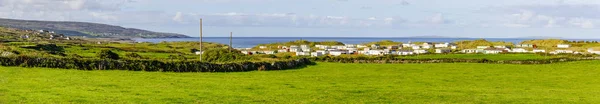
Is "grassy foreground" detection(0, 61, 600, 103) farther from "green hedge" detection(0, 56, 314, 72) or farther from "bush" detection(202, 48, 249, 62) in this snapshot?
"bush" detection(202, 48, 249, 62)

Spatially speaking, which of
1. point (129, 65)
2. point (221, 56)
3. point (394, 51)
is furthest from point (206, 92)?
point (394, 51)

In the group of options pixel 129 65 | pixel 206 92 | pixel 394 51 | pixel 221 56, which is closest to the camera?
pixel 206 92

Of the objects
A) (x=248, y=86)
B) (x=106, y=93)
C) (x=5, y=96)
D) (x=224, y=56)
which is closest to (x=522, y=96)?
(x=248, y=86)

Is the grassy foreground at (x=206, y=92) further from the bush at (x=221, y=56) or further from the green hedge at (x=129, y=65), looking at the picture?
the bush at (x=221, y=56)

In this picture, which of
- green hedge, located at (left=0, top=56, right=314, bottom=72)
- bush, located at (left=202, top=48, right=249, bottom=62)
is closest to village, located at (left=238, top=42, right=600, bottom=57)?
bush, located at (left=202, top=48, right=249, bottom=62)

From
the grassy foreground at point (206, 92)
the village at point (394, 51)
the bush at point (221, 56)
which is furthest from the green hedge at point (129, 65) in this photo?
the village at point (394, 51)

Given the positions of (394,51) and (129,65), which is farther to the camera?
(394,51)

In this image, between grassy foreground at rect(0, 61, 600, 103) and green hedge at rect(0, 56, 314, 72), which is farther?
green hedge at rect(0, 56, 314, 72)

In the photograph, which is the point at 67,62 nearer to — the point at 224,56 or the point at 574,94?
the point at 224,56

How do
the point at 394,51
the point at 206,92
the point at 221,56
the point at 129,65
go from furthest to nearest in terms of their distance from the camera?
1. the point at 394,51
2. the point at 221,56
3. the point at 129,65
4. the point at 206,92

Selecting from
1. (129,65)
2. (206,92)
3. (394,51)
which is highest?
(129,65)

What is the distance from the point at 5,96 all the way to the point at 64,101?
223 cm

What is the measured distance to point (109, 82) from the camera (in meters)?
25.4

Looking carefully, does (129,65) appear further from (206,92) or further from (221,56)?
(221,56)
